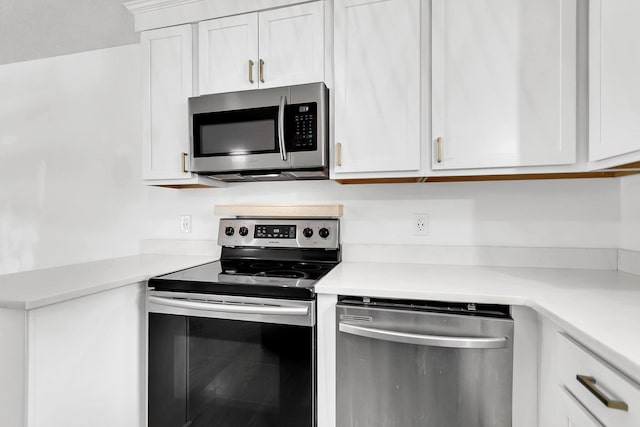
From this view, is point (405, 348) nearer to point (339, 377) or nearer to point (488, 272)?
point (339, 377)

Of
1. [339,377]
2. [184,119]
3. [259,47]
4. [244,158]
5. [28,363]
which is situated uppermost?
[259,47]

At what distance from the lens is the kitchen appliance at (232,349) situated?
48.8 inches

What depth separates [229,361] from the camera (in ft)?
4.36

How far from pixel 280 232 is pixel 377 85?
92 centimetres

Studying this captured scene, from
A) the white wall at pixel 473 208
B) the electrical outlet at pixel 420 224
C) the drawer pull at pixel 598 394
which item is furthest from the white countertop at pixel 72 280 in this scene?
the drawer pull at pixel 598 394

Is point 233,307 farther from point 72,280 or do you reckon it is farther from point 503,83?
point 503,83

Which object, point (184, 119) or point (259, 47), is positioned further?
point (184, 119)

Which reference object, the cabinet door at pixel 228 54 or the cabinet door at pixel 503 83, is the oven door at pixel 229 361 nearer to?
the cabinet door at pixel 503 83

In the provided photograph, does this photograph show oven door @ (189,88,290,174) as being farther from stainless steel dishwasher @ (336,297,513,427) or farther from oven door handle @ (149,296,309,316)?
stainless steel dishwasher @ (336,297,513,427)

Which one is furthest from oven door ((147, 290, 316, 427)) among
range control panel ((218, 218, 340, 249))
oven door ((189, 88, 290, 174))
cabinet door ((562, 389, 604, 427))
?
Answer: cabinet door ((562, 389, 604, 427))

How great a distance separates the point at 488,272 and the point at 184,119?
173 centimetres

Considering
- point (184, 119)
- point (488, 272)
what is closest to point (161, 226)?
point (184, 119)

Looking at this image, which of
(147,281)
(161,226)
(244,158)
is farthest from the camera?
(161,226)

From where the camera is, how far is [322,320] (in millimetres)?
1254
